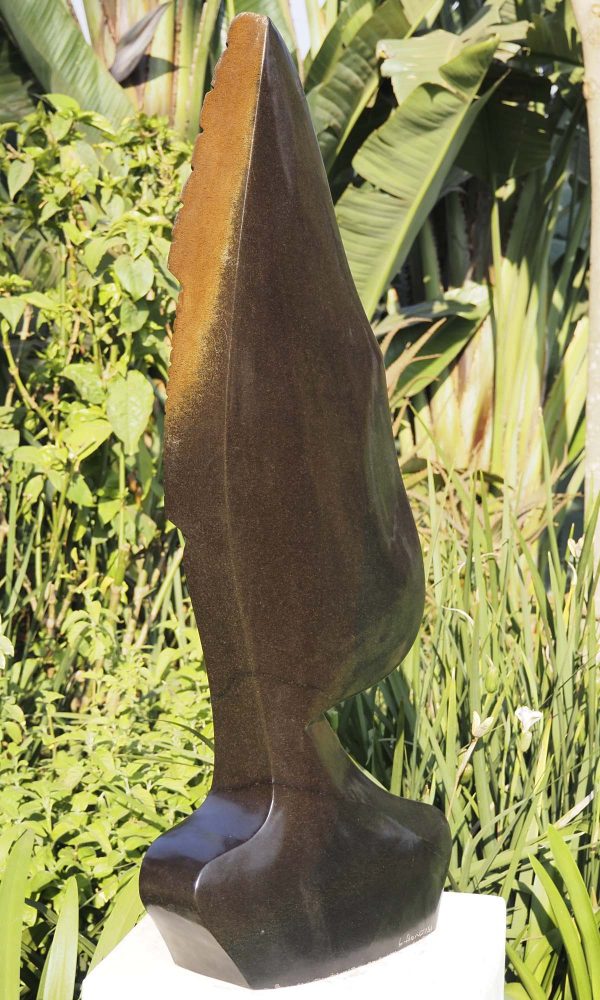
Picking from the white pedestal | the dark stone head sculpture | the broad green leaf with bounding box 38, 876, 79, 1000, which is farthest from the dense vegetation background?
the dark stone head sculpture

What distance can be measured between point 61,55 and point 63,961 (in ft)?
12.8

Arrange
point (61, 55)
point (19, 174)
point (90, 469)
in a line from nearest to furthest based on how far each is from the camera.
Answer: point (19, 174)
point (90, 469)
point (61, 55)

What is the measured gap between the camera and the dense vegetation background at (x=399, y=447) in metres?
2.21

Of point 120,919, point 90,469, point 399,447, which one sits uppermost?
point 90,469

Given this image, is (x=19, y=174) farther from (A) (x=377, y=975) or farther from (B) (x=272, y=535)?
(A) (x=377, y=975)

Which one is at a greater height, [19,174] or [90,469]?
[19,174]

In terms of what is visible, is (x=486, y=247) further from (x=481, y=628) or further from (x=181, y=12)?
(x=481, y=628)

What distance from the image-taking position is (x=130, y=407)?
3.10 meters

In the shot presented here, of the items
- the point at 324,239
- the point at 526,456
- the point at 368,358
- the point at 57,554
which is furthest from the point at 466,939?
the point at 526,456

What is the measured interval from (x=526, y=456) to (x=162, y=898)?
443 cm

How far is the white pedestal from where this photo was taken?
5.24 ft

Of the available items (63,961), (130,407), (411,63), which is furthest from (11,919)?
(411,63)

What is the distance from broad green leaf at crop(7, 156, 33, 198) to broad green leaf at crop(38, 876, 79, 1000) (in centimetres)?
215

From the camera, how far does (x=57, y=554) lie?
3.35m
